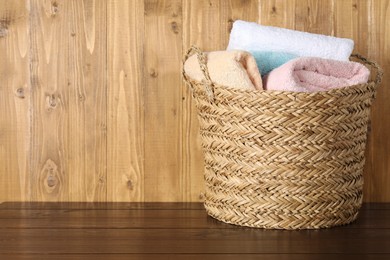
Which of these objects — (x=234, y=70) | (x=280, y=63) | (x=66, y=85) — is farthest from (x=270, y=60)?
(x=66, y=85)

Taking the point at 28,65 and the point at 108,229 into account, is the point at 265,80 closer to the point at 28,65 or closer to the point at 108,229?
the point at 108,229

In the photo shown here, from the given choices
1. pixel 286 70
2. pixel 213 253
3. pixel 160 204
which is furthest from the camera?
pixel 160 204

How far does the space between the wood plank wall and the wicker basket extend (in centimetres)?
27

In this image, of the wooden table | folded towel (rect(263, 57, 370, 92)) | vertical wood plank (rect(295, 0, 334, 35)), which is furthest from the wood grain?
vertical wood plank (rect(295, 0, 334, 35))

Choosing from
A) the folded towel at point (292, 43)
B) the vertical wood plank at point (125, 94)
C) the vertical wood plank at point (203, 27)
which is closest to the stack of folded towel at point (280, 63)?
the folded towel at point (292, 43)

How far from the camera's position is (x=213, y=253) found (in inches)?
42.5

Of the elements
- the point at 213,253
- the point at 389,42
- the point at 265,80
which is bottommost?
the point at 213,253

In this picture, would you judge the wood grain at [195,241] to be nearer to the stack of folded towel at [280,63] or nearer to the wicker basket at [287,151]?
the wicker basket at [287,151]

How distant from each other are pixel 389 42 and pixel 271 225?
58cm

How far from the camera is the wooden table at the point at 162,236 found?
1077mm

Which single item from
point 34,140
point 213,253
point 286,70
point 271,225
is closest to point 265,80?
point 286,70

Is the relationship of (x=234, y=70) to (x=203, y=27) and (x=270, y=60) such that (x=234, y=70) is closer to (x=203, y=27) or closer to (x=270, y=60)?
(x=270, y=60)

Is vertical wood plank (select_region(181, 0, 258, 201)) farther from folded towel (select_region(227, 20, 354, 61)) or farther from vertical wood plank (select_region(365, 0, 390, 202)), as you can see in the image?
vertical wood plank (select_region(365, 0, 390, 202))

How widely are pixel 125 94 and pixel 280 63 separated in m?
0.39
